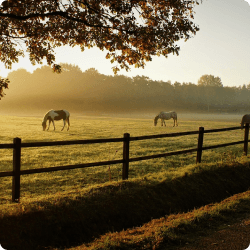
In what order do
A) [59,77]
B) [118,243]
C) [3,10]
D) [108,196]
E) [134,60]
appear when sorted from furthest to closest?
[59,77] → [134,60] → [3,10] → [108,196] → [118,243]

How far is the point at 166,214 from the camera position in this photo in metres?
5.82

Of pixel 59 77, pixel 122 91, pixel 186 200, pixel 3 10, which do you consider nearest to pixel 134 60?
pixel 3 10

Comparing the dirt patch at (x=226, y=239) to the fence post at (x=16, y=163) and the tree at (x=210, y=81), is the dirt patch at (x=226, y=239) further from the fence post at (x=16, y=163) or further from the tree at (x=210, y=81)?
the tree at (x=210, y=81)

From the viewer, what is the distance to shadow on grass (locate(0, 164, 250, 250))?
4.50 meters

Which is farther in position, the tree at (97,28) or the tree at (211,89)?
the tree at (211,89)

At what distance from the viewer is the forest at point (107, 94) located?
63.9 meters

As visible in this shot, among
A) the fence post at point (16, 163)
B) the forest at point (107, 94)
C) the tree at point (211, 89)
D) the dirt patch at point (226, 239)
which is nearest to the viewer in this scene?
the dirt patch at point (226, 239)

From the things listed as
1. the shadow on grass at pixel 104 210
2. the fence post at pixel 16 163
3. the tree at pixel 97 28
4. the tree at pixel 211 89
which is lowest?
the shadow on grass at pixel 104 210

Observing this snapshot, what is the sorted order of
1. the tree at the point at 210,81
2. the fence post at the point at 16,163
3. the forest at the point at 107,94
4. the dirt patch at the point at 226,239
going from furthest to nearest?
1. the tree at the point at 210,81
2. the forest at the point at 107,94
3. the fence post at the point at 16,163
4. the dirt patch at the point at 226,239

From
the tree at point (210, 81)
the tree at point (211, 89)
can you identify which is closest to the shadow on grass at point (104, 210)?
the tree at point (211, 89)

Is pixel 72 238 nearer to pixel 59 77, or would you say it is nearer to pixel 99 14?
pixel 99 14

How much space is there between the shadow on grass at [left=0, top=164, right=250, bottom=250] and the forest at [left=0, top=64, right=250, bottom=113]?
4861 centimetres

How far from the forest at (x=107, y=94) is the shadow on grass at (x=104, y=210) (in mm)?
48612

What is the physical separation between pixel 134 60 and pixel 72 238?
502 cm
